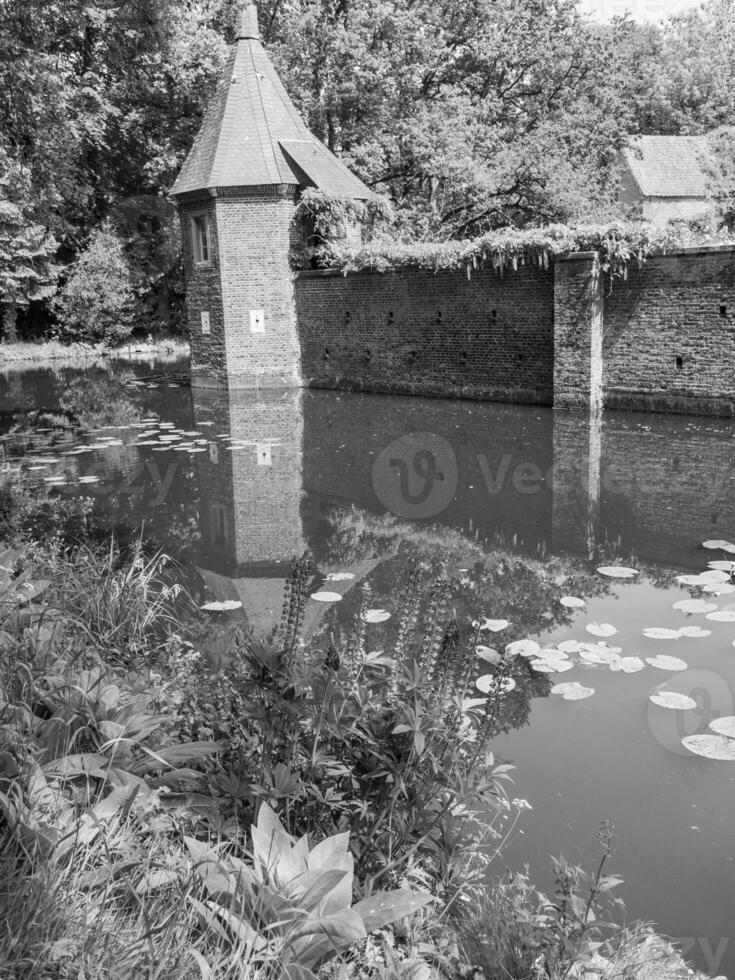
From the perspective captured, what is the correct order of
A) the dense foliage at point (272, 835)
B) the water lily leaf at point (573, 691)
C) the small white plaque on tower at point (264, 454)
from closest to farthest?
1. the dense foliage at point (272, 835)
2. the water lily leaf at point (573, 691)
3. the small white plaque on tower at point (264, 454)

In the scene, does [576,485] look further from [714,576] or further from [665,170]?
[665,170]

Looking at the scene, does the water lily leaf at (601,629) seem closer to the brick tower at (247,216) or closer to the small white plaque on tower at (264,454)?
the small white plaque on tower at (264,454)

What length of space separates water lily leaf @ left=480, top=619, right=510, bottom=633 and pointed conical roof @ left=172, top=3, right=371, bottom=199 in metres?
16.1

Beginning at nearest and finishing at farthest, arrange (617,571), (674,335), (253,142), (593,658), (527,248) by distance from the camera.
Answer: (593,658) < (617,571) < (674,335) < (527,248) < (253,142)

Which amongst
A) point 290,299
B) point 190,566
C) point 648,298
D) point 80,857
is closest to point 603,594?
point 190,566

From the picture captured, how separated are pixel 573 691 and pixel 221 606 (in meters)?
2.51

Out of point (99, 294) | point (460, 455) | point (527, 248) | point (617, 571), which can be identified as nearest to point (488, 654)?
point (617, 571)

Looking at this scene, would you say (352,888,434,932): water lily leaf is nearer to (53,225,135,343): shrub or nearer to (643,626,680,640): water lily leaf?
(643,626,680,640): water lily leaf

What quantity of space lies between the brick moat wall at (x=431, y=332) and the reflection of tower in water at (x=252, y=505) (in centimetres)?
300

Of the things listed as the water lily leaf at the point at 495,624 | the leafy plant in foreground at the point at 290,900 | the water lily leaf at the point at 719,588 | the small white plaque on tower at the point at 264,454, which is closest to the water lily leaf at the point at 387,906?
the leafy plant in foreground at the point at 290,900

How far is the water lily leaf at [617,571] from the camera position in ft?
21.7

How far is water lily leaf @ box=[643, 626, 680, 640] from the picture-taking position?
5.34 m

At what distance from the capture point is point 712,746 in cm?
404

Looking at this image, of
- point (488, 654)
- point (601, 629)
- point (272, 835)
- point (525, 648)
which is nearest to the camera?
point (272, 835)
